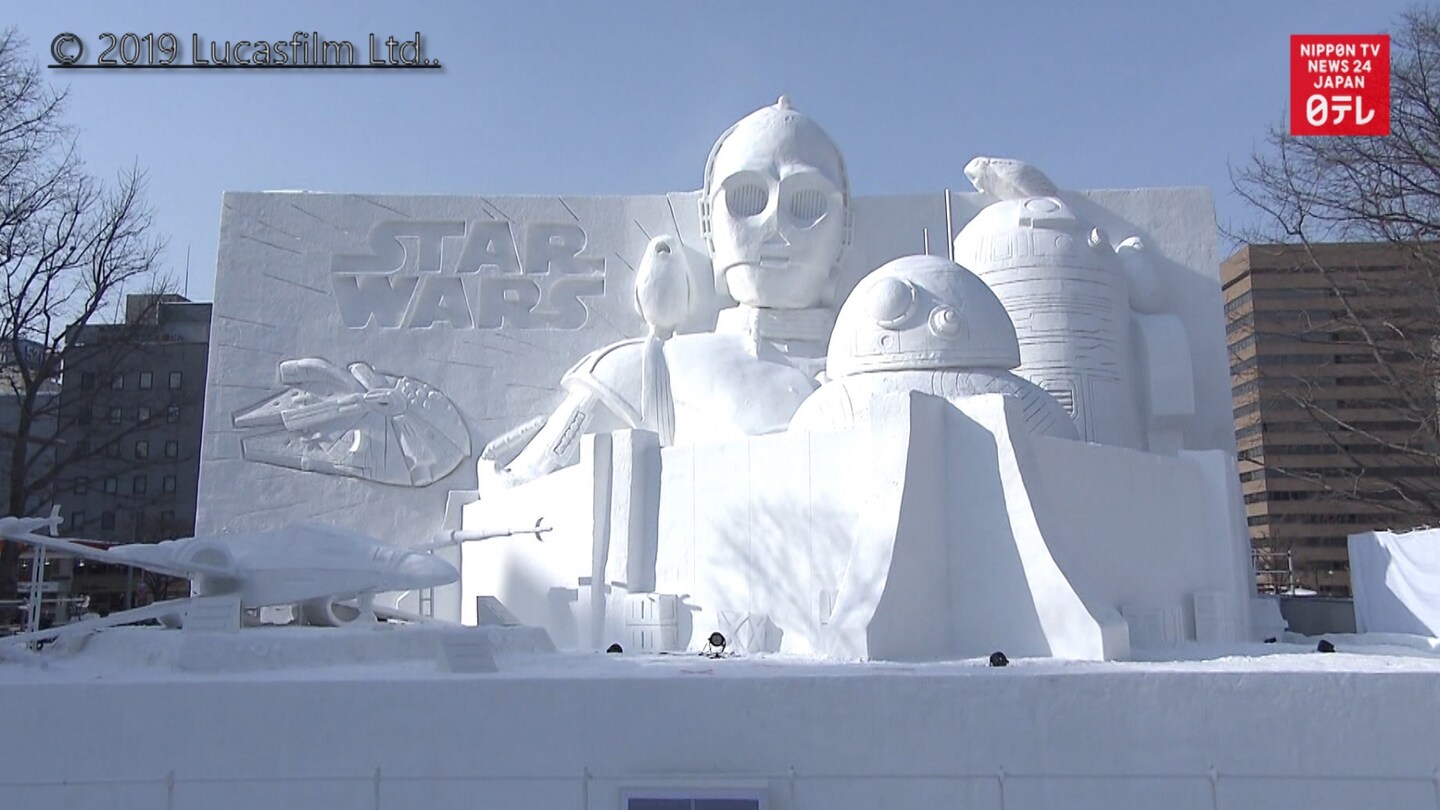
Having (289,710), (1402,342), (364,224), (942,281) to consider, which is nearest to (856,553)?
(942,281)

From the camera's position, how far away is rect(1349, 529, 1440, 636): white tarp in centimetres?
1114

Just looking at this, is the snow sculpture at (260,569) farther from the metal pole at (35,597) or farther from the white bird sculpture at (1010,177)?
the white bird sculpture at (1010,177)

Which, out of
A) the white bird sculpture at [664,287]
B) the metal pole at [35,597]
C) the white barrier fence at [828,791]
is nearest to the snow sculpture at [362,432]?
the white bird sculpture at [664,287]

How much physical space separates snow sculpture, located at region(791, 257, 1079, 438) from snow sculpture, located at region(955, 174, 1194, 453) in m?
2.69

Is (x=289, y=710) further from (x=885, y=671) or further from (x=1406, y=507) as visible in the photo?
(x=1406, y=507)

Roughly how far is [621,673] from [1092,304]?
851 cm

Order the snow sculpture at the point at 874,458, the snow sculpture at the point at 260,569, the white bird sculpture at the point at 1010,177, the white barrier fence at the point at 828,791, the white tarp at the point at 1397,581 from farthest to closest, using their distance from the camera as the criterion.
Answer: the white bird sculpture at the point at 1010,177 < the white tarp at the point at 1397,581 < the snow sculpture at the point at 874,458 < the snow sculpture at the point at 260,569 < the white barrier fence at the point at 828,791

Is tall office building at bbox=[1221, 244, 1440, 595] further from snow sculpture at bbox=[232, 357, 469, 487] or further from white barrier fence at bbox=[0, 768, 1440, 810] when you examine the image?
snow sculpture at bbox=[232, 357, 469, 487]

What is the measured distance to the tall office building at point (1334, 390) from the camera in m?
17.0

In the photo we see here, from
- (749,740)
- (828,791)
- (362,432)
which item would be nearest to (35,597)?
(749,740)

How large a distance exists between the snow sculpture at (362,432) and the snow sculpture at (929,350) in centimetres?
724

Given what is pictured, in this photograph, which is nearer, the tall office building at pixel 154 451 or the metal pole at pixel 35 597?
the metal pole at pixel 35 597

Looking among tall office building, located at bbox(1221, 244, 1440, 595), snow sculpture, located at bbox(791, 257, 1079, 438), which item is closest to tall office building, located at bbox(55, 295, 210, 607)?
snow sculpture, located at bbox(791, 257, 1079, 438)

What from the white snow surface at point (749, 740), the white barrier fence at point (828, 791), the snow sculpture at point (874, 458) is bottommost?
the white barrier fence at point (828, 791)
